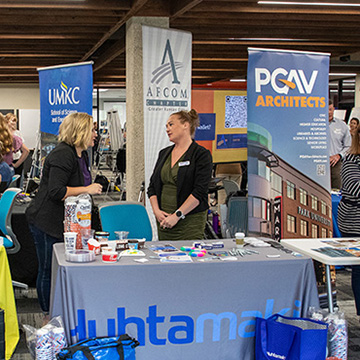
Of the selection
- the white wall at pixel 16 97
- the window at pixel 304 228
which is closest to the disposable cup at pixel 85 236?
the window at pixel 304 228

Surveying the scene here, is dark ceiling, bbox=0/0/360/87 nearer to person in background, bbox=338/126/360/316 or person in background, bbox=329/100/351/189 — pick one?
person in background, bbox=329/100/351/189

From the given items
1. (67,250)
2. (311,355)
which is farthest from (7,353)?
(311,355)

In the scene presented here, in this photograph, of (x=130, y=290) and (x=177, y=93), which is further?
Answer: (x=177, y=93)

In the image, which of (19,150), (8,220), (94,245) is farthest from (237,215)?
(19,150)

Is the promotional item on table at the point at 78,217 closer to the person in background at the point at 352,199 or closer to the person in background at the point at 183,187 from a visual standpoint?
the person in background at the point at 183,187

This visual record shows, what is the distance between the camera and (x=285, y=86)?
4676mm

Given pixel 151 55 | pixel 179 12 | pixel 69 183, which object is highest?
pixel 179 12

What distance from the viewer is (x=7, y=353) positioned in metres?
3.27

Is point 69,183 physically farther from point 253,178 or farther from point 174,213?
point 253,178

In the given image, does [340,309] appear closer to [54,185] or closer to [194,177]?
[194,177]

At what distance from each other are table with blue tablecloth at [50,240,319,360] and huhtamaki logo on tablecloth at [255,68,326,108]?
1.88m

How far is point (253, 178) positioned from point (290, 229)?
0.54 meters

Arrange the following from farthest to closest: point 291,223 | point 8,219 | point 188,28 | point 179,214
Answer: point 188,28
point 291,223
point 8,219
point 179,214

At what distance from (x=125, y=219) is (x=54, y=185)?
1.67ft
